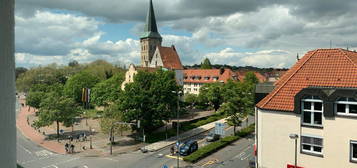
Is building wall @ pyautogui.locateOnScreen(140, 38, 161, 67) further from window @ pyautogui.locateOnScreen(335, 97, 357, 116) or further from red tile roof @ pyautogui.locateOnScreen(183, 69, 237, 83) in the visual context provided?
window @ pyautogui.locateOnScreen(335, 97, 357, 116)

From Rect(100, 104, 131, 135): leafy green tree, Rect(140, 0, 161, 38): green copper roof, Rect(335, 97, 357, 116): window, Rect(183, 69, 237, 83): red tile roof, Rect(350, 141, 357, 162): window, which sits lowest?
Rect(100, 104, 131, 135): leafy green tree

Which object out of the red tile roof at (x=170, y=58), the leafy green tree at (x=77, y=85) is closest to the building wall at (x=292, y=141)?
the leafy green tree at (x=77, y=85)

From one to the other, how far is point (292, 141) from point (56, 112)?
101ft

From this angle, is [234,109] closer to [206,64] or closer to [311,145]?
[311,145]

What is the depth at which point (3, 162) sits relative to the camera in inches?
59.5

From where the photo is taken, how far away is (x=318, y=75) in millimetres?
15406

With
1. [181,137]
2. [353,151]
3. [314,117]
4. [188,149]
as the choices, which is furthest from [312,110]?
[181,137]

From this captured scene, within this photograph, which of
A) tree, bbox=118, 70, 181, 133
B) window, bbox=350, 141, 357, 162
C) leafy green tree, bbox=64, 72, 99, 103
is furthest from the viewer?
leafy green tree, bbox=64, 72, 99, 103

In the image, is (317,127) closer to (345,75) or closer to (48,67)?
(345,75)

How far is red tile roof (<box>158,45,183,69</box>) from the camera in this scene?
91.4 metres

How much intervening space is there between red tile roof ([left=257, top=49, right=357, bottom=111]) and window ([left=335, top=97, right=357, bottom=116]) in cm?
119

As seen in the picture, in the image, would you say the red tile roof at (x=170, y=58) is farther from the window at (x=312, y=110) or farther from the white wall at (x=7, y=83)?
the white wall at (x=7, y=83)

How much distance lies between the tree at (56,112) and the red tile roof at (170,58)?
55.5 m

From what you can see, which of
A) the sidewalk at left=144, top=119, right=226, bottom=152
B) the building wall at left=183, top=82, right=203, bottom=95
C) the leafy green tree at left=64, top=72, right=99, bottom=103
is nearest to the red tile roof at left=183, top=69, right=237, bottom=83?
the building wall at left=183, top=82, right=203, bottom=95
